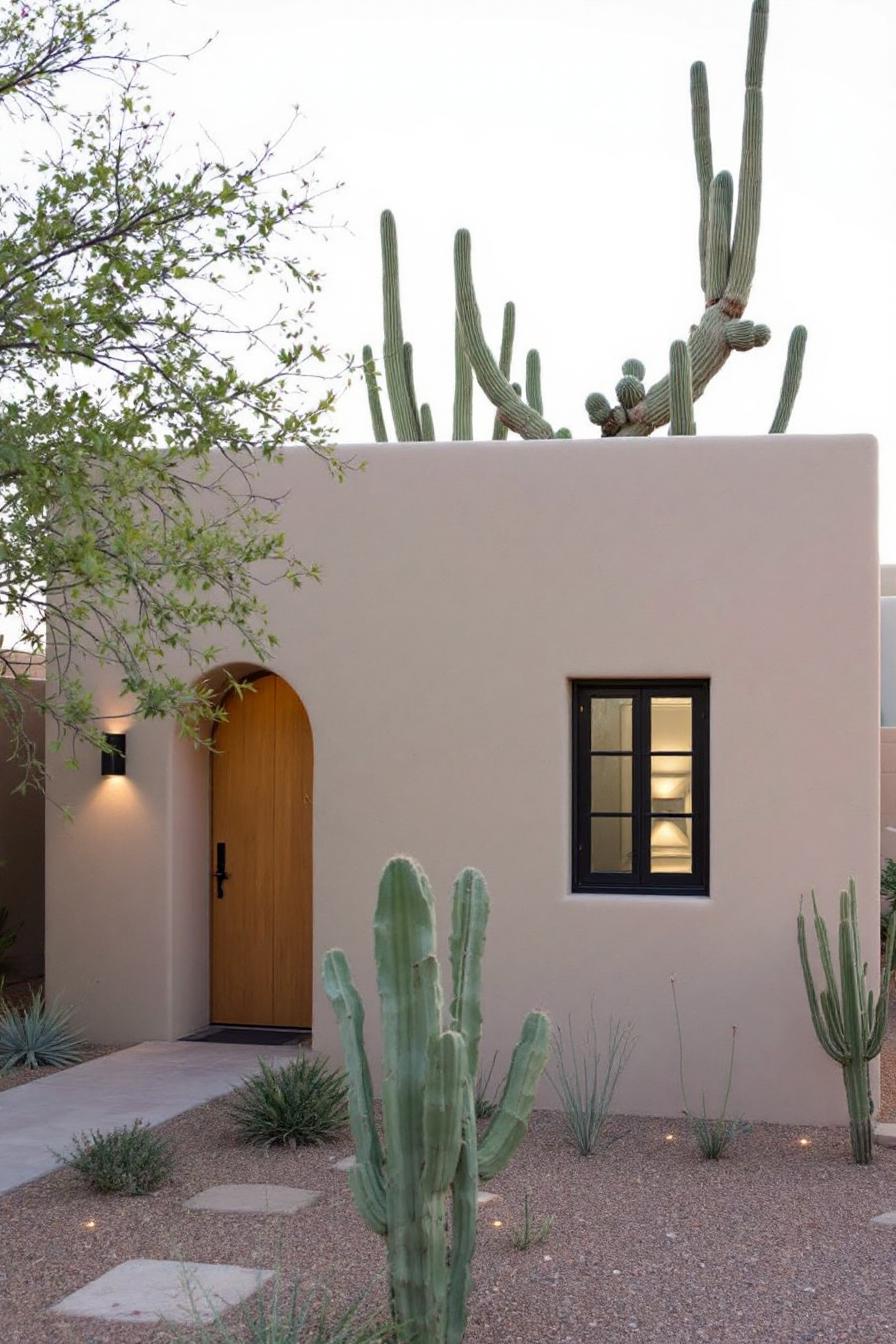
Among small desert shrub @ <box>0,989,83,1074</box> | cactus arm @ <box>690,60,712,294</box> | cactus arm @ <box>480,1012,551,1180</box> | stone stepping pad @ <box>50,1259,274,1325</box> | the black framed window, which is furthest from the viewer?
cactus arm @ <box>690,60,712,294</box>

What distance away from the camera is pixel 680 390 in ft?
29.2

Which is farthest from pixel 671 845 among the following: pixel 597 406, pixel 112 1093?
pixel 597 406

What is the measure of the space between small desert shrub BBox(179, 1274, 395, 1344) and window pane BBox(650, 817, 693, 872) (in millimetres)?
3869

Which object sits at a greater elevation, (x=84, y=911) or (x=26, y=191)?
(x=26, y=191)

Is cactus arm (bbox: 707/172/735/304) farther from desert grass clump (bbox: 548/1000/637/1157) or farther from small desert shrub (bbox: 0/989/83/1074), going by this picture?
small desert shrub (bbox: 0/989/83/1074)

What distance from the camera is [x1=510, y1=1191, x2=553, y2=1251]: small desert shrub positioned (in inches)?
220

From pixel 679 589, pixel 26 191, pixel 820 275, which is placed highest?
pixel 820 275

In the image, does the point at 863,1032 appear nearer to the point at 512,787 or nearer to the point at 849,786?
the point at 849,786

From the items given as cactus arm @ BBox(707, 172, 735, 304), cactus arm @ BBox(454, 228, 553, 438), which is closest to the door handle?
cactus arm @ BBox(454, 228, 553, 438)

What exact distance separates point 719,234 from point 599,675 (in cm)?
408

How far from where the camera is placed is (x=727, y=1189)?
Answer: 6.55m

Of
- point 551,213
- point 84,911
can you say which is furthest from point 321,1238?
point 551,213

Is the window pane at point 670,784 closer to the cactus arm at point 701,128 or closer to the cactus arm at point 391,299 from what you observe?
the cactus arm at point 391,299

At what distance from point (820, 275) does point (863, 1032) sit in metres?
9.78
